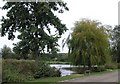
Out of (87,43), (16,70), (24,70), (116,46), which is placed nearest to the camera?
(16,70)

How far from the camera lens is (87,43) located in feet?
133

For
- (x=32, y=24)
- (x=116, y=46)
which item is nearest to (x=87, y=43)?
(x=32, y=24)

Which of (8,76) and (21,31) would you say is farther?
(21,31)

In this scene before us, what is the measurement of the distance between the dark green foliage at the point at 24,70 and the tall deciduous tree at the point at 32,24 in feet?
6.20

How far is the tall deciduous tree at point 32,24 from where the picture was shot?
→ 3038 centimetres

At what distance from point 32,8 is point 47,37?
355cm

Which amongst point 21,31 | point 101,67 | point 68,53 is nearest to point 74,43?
point 68,53

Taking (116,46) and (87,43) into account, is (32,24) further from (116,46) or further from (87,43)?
(116,46)

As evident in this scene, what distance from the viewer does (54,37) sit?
30.9 meters

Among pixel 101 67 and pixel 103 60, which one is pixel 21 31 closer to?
pixel 103 60

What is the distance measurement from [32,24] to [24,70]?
514 centimetres

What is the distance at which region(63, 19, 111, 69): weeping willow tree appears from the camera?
40.1 meters

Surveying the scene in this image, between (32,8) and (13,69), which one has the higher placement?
(32,8)

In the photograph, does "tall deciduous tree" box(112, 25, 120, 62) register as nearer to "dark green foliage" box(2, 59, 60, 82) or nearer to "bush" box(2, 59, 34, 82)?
"dark green foliage" box(2, 59, 60, 82)
